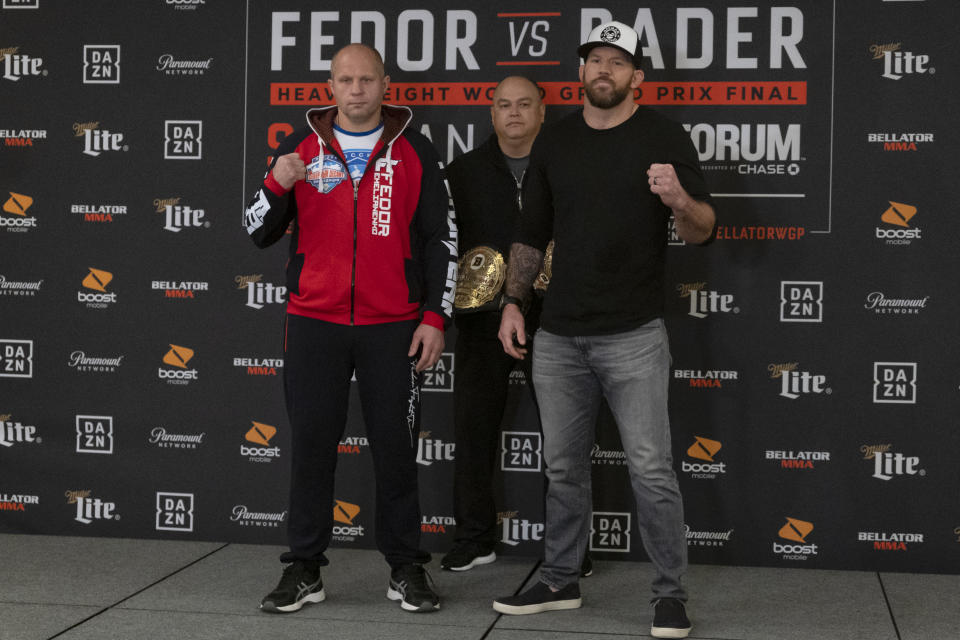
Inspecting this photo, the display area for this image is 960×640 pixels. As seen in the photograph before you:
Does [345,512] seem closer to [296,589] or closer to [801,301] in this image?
[296,589]

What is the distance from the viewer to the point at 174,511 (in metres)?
3.96

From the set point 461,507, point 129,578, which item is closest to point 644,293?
point 461,507

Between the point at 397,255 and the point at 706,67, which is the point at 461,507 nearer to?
the point at 397,255

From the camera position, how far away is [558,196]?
2957 mm

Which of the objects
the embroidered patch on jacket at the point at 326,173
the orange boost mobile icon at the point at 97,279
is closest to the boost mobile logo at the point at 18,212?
the orange boost mobile icon at the point at 97,279

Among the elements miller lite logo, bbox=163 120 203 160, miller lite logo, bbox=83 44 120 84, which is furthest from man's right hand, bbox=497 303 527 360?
miller lite logo, bbox=83 44 120 84

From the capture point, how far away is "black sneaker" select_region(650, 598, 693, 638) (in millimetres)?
2830

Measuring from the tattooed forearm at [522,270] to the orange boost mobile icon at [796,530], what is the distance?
138 centimetres

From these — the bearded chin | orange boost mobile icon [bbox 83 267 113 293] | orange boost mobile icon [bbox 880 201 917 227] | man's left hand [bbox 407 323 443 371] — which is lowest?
man's left hand [bbox 407 323 443 371]

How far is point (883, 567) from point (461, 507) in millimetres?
1517

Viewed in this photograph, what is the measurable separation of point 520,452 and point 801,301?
45.7 inches

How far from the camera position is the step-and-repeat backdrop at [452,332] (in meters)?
A: 3.59

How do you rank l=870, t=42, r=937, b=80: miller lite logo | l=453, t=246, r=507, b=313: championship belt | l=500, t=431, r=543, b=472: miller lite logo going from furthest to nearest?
l=500, t=431, r=543, b=472: miller lite logo, l=870, t=42, r=937, b=80: miller lite logo, l=453, t=246, r=507, b=313: championship belt

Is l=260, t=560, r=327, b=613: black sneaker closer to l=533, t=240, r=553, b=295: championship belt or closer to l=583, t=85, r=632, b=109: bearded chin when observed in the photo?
l=533, t=240, r=553, b=295: championship belt
